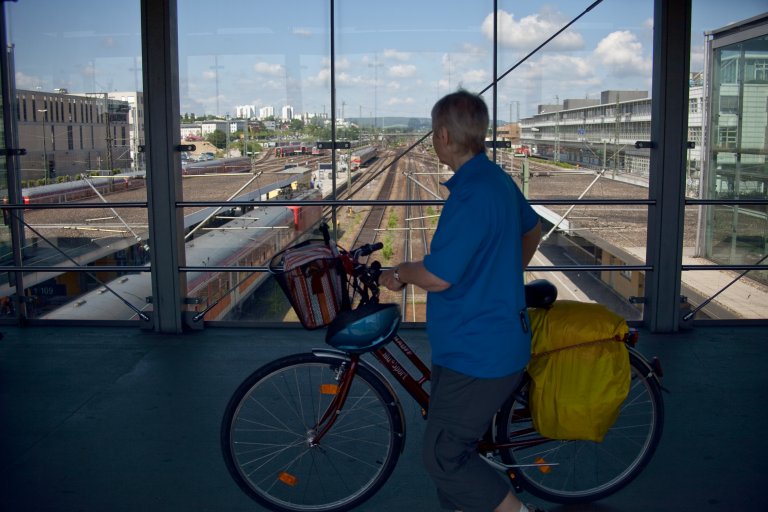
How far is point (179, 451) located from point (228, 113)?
3.44 m

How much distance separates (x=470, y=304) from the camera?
8.43ft

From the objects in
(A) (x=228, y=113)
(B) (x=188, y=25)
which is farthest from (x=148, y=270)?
(B) (x=188, y=25)

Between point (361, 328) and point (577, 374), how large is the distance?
0.73 m

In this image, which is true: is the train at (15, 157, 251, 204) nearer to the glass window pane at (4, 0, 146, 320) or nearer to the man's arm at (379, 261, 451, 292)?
the glass window pane at (4, 0, 146, 320)

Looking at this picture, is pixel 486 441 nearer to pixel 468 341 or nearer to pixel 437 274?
pixel 468 341

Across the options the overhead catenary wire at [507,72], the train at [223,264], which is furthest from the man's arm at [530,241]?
the train at [223,264]

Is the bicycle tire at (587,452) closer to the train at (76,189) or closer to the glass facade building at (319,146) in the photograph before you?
the glass facade building at (319,146)

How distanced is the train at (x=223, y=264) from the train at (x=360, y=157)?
1.15ft

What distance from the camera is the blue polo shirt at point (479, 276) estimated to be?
2.46 meters

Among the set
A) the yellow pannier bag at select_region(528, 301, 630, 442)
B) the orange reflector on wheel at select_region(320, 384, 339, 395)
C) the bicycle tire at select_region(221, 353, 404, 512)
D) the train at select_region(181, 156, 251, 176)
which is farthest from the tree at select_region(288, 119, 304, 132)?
the yellow pannier bag at select_region(528, 301, 630, 442)

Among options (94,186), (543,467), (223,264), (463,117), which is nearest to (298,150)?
(223,264)

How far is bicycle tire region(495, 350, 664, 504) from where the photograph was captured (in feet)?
10.00

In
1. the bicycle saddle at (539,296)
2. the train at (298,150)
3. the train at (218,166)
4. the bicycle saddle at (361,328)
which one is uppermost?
the train at (298,150)

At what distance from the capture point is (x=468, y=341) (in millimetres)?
2596
